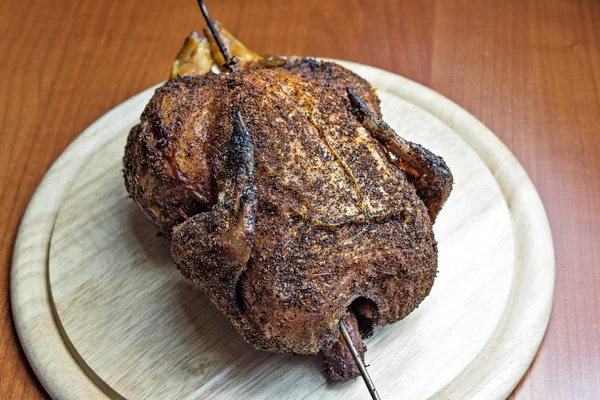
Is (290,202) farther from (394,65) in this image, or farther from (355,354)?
(394,65)

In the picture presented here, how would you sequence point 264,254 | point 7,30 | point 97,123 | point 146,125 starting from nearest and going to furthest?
point 264,254 < point 146,125 < point 97,123 < point 7,30

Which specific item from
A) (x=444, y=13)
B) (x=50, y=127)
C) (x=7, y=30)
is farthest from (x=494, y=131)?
(x=7, y=30)

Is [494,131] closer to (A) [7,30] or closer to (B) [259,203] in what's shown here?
(B) [259,203]

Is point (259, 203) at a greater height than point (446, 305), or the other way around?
point (259, 203)

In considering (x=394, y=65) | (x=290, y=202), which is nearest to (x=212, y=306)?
(x=290, y=202)

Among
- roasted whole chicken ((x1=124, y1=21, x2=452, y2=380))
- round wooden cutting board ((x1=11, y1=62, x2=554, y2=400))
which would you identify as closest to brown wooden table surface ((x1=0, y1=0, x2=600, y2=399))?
round wooden cutting board ((x1=11, y1=62, x2=554, y2=400))

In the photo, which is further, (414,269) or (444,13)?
(444,13)

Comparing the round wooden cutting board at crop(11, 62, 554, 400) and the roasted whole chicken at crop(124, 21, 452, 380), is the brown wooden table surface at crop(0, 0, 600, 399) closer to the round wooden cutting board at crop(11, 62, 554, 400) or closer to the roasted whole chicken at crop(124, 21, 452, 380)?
the round wooden cutting board at crop(11, 62, 554, 400)
